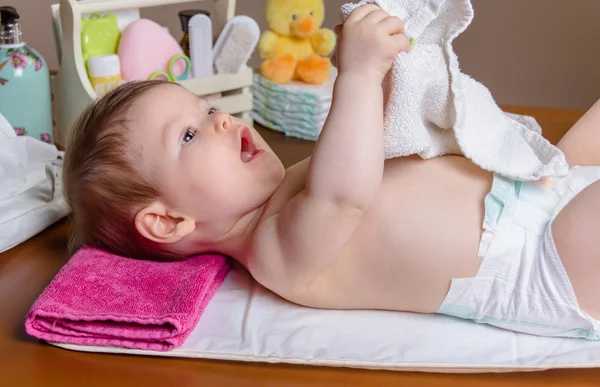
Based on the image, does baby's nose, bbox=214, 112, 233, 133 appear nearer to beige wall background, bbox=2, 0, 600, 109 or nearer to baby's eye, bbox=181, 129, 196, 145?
baby's eye, bbox=181, 129, 196, 145

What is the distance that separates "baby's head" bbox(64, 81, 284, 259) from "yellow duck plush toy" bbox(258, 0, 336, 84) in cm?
59

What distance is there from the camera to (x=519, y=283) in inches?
32.4

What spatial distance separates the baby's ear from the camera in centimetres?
90

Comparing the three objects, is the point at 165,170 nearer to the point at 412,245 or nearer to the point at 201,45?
the point at 412,245

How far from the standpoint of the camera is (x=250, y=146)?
3.16 ft

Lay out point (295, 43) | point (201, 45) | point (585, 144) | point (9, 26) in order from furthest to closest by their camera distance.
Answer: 1. point (295, 43)
2. point (201, 45)
3. point (9, 26)
4. point (585, 144)

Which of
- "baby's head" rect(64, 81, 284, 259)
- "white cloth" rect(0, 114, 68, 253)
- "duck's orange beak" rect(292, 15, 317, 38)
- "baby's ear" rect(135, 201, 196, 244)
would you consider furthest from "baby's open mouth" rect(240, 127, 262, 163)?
"duck's orange beak" rect(292, 15, 317, 38)

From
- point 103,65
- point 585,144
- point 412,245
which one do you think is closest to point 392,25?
point 412,245

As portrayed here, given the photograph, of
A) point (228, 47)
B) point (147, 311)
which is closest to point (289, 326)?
point (147, 311)

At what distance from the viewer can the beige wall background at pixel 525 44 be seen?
190 centimetres

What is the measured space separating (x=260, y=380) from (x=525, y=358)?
0.31 m

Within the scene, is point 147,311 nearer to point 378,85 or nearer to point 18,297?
point 18,297

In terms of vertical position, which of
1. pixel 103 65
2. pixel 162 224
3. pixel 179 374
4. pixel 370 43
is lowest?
pixel 179 374

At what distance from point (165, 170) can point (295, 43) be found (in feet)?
2.53
